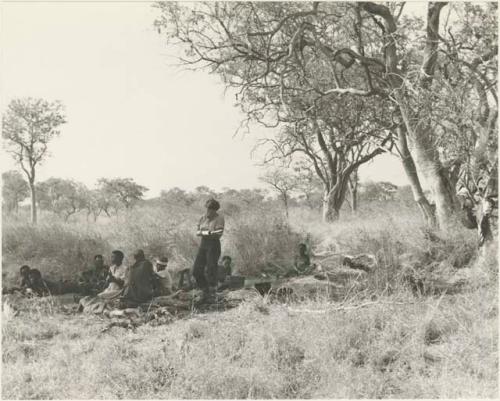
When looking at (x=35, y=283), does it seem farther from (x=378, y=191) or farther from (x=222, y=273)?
(x=378, y=191)

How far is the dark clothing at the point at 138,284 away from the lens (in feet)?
22.0

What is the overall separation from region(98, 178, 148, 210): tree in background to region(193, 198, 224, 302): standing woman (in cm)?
2413

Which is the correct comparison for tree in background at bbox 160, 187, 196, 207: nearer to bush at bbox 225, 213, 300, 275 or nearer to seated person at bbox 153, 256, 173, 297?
bush at bbox 225, 213, 300, 275

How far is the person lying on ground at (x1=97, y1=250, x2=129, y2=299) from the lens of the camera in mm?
Result: 7141

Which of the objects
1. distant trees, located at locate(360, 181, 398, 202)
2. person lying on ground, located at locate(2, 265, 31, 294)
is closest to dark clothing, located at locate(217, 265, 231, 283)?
person lying on ground, located at locate(2, 265, 31, 294)

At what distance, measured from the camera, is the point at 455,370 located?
14.0ft

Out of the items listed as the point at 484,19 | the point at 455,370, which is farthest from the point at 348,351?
Answer: the point at 484,19

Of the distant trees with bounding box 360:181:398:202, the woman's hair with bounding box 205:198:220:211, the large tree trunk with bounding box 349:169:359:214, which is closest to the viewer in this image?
the woman's hair with bounding box 205:198:220:211

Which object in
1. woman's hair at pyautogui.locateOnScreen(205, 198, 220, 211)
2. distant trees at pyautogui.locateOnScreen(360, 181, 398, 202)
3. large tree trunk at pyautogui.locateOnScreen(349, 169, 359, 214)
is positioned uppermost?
distant trees at pyautogui.locateOnScreen(360, 181, 398, 202)

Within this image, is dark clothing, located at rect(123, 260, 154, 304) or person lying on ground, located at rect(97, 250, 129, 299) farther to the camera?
person lying on ground, located at rect(97, 250, 129, 299)

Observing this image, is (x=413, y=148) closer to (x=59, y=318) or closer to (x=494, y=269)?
(x=494, y=269)

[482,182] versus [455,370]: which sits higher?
[482,182]

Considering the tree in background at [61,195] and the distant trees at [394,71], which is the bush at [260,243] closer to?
the distant trees at [394,71]

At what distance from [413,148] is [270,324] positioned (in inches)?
183
